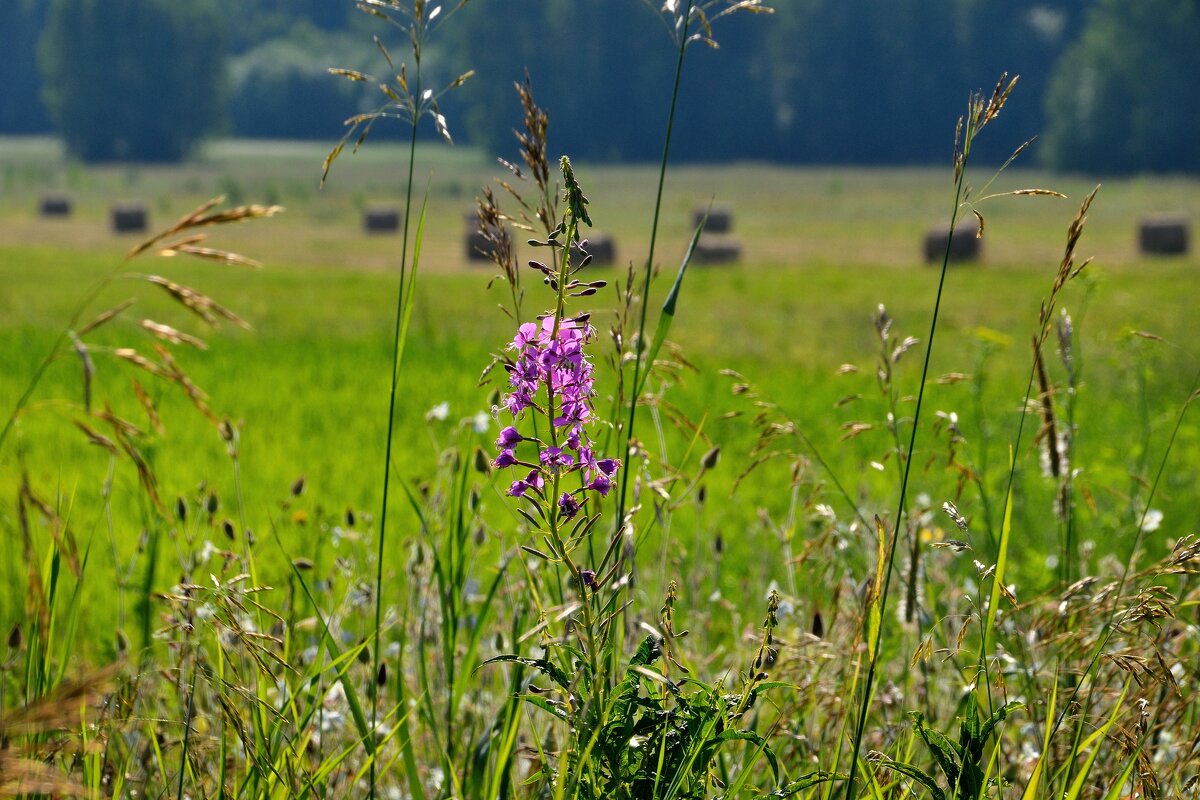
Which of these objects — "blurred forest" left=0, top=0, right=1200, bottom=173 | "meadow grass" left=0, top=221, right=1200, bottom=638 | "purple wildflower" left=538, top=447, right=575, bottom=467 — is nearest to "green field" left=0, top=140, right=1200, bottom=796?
"meadow grass" left=0, top=221, right=1200, bottom=638

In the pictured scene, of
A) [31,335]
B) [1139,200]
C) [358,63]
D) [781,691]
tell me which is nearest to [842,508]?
[781,691]

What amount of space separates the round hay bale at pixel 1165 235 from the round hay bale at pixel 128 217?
2409 centimetres

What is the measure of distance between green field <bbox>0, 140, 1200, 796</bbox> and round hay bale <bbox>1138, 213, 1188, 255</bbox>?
49 centimetres

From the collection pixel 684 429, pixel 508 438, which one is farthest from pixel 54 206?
pixel 508 438

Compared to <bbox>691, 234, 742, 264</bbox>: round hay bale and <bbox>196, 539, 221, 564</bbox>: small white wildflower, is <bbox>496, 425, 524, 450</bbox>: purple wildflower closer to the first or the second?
<bbox>196, 539, 221, 564</bbox>: small white wildflower

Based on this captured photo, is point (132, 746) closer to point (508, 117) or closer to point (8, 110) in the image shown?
point (508, 117)

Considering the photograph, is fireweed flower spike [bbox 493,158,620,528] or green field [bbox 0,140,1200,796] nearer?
fireweed flower spike [bbox 493,158,620,528]

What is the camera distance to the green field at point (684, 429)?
101 inches

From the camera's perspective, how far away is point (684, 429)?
2.07 meters

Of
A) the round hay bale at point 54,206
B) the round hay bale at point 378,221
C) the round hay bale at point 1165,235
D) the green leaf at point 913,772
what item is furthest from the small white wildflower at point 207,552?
the round hay bale at point 54,206

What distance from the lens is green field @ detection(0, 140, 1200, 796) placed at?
255 cm

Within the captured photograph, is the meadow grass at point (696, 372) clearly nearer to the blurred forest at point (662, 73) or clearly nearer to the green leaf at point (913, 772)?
the green leaf at point (913, 772)

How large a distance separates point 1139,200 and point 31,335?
41146 mm

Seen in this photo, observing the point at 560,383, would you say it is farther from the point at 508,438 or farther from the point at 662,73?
the point at 662,73
